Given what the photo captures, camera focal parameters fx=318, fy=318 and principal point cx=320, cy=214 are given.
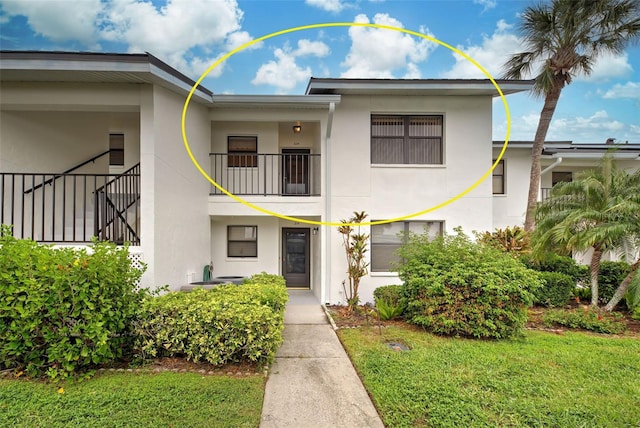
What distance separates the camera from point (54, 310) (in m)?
4.40

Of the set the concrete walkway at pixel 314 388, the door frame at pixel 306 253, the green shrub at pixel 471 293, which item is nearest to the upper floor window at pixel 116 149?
the door frame at pixel 306 253

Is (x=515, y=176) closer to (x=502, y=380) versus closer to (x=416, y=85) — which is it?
(x=416, y=85)

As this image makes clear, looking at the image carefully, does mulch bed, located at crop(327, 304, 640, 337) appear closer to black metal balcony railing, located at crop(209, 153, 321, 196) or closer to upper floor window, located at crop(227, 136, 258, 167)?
black metal balcony railing, located at crop(209, 153, 321, 196)

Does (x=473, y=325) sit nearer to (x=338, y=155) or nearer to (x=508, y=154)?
(x=338, y=155)

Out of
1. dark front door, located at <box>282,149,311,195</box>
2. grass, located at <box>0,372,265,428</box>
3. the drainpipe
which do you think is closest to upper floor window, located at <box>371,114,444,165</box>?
dark front door, located at <box>282,149,311,195</box>

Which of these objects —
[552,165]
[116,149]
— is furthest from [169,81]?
[552,165]

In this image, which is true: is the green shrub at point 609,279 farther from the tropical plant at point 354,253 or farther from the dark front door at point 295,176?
the dark front door at point 295,176

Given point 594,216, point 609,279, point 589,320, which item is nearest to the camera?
point 589,320

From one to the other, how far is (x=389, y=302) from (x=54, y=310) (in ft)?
21.5

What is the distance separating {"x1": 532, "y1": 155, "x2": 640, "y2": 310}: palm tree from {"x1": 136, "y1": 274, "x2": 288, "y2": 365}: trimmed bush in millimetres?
7184

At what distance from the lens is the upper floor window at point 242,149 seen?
10.5 meters

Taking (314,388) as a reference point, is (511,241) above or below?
above

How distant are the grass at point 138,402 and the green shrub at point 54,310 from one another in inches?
13.5

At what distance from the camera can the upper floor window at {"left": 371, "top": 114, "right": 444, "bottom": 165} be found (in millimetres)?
9695
